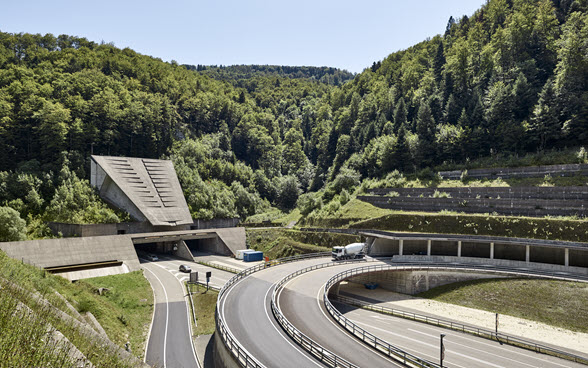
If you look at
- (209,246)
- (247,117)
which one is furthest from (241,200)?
(247,117)

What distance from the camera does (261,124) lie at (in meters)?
123

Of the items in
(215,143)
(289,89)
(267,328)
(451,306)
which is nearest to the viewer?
(267,328)

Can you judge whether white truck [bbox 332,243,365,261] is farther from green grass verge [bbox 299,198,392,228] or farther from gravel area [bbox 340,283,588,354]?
green grass verge [bbox 299,198,392,228]

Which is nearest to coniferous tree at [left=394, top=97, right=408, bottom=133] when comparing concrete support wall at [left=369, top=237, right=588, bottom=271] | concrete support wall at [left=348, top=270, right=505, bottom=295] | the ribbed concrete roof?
concrete support wall at [left=369, top=237, right=588, bottom=271]

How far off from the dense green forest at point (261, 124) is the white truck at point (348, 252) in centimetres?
2481

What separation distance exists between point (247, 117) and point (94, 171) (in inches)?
2333

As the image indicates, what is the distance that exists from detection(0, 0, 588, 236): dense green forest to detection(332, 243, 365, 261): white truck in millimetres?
24809

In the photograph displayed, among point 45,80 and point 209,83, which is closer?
point 45,80

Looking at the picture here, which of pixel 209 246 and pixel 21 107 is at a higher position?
pixel 21 107

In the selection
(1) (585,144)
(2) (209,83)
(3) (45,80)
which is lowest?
(1) (585,144)

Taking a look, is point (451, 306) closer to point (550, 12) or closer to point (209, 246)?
point (209, 246)

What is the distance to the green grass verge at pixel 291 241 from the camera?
53.3 metres

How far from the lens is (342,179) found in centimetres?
7531

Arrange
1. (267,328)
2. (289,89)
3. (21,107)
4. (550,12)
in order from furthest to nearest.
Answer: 1. (289,89)
2. (550,12)
3. (21,107)
4. (267,328)
